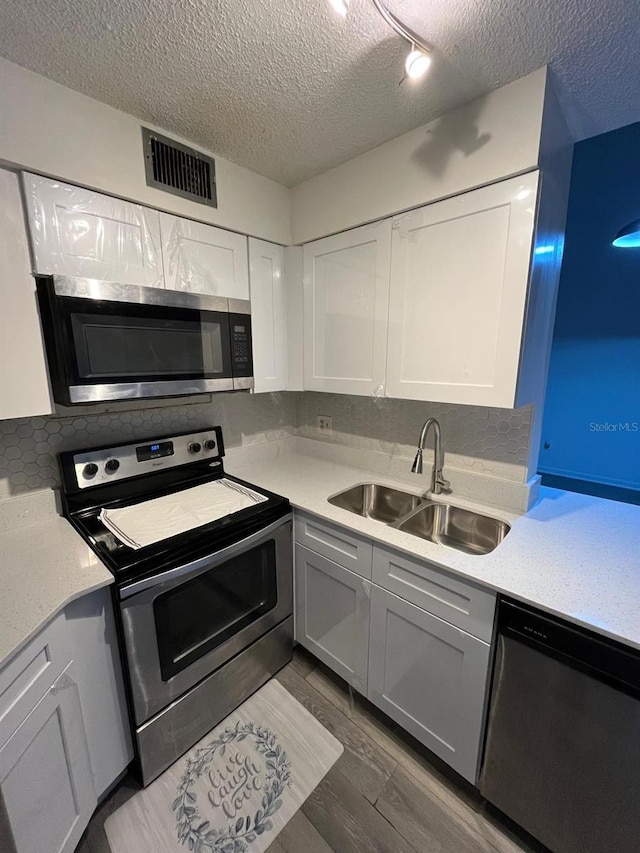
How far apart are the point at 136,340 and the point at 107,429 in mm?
503

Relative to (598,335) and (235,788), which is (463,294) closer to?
(598,335)

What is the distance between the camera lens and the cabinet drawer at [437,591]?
1.08 meters

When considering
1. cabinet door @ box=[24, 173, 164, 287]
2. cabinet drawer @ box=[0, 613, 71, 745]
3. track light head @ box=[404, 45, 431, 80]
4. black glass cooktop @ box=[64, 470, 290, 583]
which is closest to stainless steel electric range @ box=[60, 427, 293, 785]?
black glass cooktop @ box=[64, 470, 290, 583]

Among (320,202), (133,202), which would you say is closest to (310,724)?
(133,202)

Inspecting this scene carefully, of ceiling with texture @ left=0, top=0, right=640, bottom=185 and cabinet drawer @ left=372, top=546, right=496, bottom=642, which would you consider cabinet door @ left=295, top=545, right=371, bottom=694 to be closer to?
cabinet drawer @ left=372, top=546, right=496, bottom=642

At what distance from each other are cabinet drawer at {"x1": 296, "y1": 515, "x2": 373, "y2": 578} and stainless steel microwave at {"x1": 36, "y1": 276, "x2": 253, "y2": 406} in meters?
0.72

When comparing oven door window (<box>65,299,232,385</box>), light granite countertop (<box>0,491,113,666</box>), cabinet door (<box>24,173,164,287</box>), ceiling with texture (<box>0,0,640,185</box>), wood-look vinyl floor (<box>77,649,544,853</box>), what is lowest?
wood-look vinyl floor (<box>77,649,544,853</box>)

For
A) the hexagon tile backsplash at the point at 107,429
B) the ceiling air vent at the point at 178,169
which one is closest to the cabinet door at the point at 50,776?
the hexagon tile backsplash at the point at 107,429

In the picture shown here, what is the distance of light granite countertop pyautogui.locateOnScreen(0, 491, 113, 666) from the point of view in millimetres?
881

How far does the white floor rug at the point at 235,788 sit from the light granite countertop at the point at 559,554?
930 mm

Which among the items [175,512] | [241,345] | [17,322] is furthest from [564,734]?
[17,322]

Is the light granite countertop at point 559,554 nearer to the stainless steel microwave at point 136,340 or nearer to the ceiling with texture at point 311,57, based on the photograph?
the stainless steel microwave at point 136,340

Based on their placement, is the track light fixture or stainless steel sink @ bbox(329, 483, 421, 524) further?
stainless steel sink @ bbox(329, 483, 421, 524)

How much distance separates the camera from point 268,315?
1.79 meters
